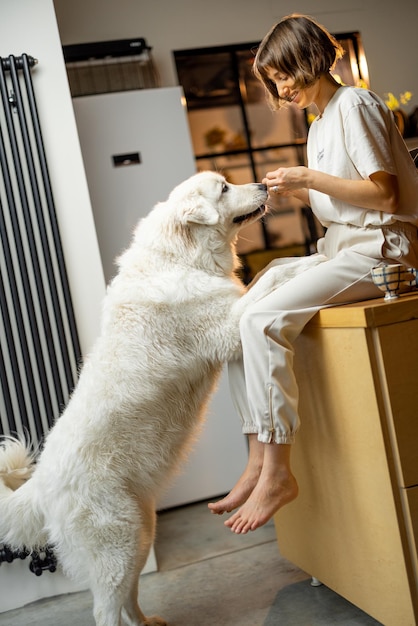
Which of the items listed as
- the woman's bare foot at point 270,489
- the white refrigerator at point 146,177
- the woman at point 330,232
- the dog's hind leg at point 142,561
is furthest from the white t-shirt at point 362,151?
the white refrigerator at point 146,177

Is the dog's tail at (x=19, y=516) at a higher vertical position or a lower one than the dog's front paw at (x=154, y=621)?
higher

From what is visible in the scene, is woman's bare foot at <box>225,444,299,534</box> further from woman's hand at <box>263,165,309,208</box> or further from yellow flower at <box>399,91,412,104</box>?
yellow flower at <box>399,91,412,104</box>

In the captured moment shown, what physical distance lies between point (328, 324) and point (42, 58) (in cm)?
186

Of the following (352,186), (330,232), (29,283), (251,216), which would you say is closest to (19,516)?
A: (29,283)

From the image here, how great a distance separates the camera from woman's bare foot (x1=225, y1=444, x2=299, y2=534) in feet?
6.45

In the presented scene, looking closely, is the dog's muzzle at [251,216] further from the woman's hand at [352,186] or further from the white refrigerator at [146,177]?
the white refrigerator at [146,177]

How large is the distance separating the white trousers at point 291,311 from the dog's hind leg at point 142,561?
0.47 metres

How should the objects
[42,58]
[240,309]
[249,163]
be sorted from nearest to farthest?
[240,309], [42,58], [249,163]

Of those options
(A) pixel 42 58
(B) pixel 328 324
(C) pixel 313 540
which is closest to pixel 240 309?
(B) pixel 328 324

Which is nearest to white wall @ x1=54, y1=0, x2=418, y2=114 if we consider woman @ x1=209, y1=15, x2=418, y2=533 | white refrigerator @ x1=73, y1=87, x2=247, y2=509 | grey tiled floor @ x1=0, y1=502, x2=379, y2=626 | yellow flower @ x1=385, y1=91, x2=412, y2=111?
yellow flower @ x1=385, y1=91, x2=412, y2=111

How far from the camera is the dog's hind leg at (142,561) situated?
2.17 metres

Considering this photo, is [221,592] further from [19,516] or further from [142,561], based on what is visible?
[19,516]

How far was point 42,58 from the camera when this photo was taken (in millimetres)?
2963

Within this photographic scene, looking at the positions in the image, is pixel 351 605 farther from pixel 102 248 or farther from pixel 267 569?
pixel 102 248
